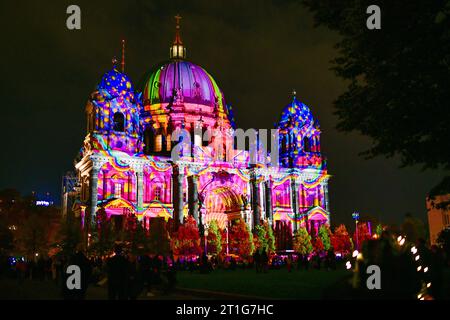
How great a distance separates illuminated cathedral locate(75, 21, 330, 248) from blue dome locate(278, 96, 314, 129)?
17 centimetres

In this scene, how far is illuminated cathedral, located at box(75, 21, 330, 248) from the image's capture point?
7381 cm

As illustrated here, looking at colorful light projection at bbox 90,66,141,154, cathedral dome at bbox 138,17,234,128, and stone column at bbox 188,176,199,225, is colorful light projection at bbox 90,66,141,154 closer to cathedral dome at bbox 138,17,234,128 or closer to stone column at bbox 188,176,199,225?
cathedral dome at bbox 138,17,234,128

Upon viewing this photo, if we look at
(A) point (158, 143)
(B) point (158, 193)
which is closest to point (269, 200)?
(B) point (158, 193)

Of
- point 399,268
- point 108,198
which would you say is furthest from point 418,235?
point 108,198

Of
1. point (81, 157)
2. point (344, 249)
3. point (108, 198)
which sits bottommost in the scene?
point (344, 249)

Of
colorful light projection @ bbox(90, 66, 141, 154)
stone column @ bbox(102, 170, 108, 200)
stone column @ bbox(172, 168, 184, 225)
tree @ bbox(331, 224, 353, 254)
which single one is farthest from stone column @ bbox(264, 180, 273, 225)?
stone column @ bbox(102, 170, 108, 200)

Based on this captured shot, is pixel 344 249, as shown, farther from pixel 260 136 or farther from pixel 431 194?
pixel 431 194

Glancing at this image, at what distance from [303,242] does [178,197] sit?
19158 millimetres

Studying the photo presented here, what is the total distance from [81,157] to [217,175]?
20049 mm

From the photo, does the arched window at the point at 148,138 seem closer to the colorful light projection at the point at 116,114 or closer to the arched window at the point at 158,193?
the colorful light projection at the point at 116,114

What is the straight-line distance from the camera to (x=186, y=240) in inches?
2717

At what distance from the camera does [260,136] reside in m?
91.9

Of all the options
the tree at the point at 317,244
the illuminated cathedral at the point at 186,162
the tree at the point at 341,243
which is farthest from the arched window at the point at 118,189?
the tree at the point at 341,243

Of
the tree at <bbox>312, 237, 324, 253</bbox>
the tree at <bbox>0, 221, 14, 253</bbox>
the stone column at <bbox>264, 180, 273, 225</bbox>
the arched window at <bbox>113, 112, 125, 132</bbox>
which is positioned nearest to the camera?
the arched window at <bbox>113, 112, 125, 132</bbox>
